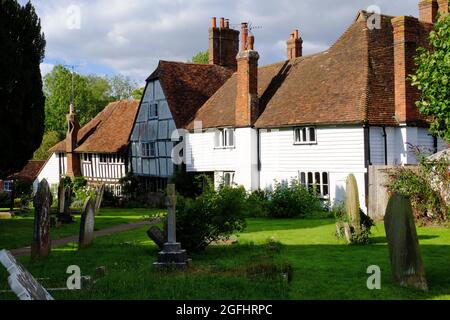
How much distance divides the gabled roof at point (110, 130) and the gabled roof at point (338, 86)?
1319cm

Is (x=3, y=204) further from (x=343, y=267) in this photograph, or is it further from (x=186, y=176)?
(x=343, y=267)

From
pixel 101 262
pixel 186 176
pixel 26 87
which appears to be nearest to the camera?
pixel 101 262

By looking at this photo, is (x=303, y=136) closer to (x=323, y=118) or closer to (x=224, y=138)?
(x=323, y=118)

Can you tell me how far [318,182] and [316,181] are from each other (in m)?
0.12

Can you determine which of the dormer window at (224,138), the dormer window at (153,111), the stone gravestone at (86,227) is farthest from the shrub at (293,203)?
the dormer window at (153,111)

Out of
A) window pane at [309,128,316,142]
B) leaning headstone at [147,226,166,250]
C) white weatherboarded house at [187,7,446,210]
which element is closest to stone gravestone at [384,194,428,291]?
leaning headstone at [147,226,166,250]

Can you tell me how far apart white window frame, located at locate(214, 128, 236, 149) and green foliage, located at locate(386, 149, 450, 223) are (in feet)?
42.6

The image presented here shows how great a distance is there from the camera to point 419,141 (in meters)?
26.5

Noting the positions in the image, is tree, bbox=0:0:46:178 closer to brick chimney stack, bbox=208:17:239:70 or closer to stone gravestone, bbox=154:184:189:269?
stone gravestone, bbox=154:184:189:269

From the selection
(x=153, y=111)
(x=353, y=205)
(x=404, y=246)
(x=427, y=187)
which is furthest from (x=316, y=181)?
(x=404, y=246)

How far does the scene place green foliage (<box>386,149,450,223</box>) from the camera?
20266 millimetres

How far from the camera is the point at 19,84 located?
81.1 ft
